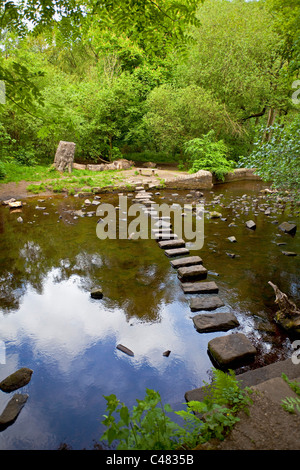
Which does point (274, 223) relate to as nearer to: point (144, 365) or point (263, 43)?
point (144, 365)

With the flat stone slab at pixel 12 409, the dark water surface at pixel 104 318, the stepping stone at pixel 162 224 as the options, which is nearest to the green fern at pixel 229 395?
the dark water surface at pixel 104 318

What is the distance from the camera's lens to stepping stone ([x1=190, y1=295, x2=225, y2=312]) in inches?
182

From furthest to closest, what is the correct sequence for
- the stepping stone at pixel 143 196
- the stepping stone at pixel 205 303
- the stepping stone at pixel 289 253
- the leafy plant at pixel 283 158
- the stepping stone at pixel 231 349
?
1. the stepping stone at pixel 143 196
2. the stepping stone at pixel 289 253
3. the leafy plant at pixel 283 158
4. the stepping stone at pixel 205 303
5. the stepping stone at pixel 231 349

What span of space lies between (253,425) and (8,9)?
4599mm

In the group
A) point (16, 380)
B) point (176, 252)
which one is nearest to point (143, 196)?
point (176, 252)

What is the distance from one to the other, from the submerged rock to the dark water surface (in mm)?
95

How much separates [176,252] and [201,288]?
5.56 ft

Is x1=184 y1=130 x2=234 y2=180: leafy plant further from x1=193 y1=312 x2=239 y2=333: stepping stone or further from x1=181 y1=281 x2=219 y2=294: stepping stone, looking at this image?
x1=193 y1=312 x2=239 y2=333: stepping stone

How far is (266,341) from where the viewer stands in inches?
152

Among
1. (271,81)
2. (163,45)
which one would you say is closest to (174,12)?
(163,45)

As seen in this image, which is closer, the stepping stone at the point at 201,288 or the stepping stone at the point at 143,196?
the stepping stone at the point at 201,288

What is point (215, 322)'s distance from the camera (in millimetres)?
4195

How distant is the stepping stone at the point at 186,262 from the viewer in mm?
6082

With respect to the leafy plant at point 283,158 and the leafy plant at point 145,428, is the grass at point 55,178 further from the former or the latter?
the leafy plant at point 145,428
